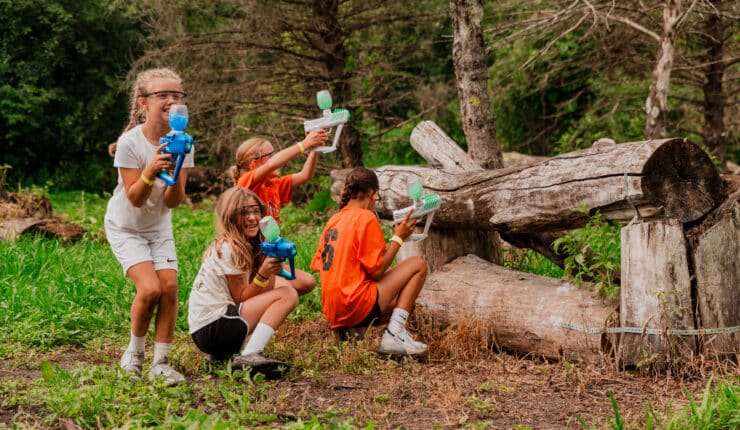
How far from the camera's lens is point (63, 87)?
17.8 metres

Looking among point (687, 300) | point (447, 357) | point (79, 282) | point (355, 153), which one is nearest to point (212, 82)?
point (355, 153)

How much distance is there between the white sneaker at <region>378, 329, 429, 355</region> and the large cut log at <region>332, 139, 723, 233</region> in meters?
0.89

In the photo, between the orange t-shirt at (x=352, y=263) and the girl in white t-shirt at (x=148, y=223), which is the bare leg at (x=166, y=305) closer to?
the girl in white t-shirt at (x=148, y=223)

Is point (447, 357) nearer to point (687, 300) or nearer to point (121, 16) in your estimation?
point (687, 300)

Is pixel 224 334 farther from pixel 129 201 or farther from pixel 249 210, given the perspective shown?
pixel 129 201

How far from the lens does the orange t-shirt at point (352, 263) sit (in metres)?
5.00

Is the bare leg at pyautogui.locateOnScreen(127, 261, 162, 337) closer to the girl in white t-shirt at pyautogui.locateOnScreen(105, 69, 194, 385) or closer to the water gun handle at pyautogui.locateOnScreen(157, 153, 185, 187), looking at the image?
the girl in white t-shirt at pyautogui.locateOnScreen(105, 69, 194, 385)

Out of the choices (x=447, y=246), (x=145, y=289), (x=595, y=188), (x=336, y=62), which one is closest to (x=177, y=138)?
(x=145, y=289)

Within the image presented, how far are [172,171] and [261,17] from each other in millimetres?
7269

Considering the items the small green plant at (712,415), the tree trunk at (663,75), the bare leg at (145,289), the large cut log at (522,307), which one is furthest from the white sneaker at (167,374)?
the tree trunk at (663,75)

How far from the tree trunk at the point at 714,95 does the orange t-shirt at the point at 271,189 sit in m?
6.65

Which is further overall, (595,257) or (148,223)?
(595,257)

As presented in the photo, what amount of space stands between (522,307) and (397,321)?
0.77 metres

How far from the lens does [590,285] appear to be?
15.8 ft
